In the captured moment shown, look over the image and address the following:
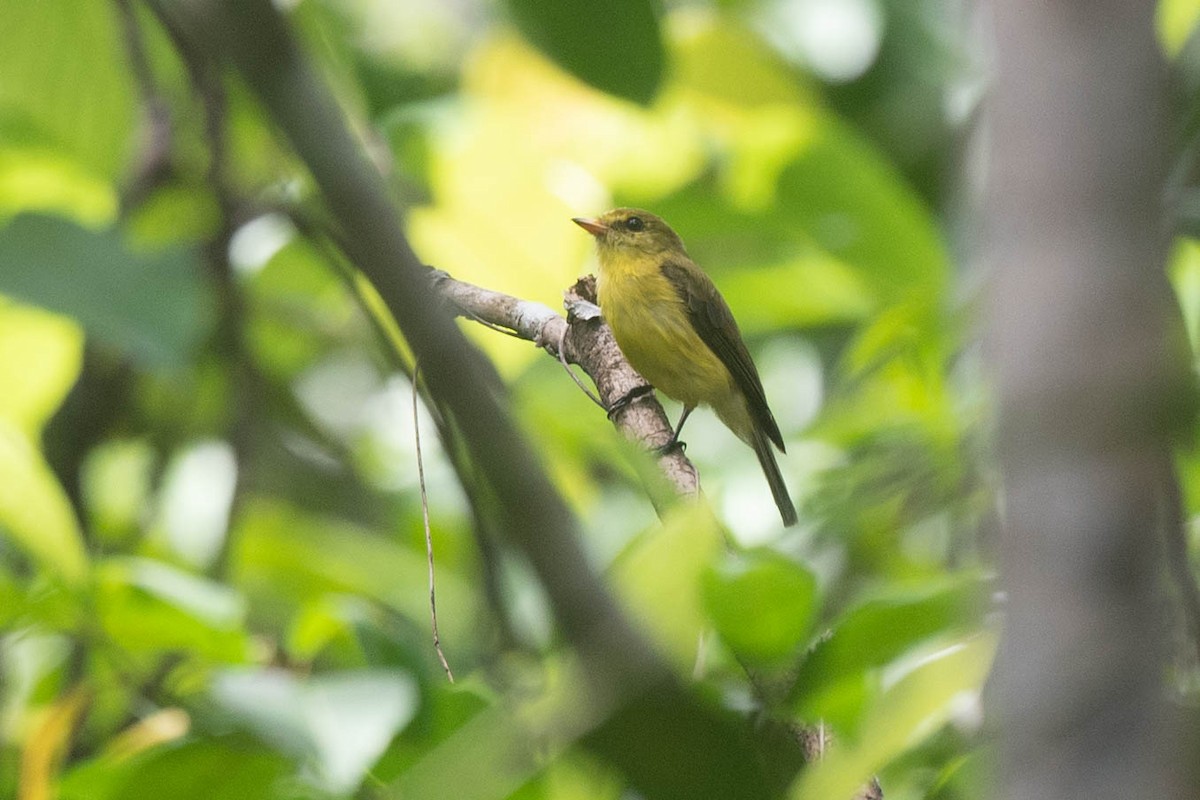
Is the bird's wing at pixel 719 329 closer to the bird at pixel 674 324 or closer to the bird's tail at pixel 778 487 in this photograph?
the bird at pixel 674 324

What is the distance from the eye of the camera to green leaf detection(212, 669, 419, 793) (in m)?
2.09

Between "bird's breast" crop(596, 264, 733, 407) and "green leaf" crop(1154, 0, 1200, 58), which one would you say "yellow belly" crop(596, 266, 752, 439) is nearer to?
"bird's breast" crop(596, 264, 733, 407)

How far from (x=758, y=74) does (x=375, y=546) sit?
Answer: 2.23 metres

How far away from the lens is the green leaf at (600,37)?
2.26 m

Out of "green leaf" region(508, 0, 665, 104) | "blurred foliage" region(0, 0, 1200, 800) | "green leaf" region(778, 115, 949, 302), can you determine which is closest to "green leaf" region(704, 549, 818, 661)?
"blurred foliage" region(0, 0, 1200, 800)

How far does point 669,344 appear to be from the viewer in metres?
5.25

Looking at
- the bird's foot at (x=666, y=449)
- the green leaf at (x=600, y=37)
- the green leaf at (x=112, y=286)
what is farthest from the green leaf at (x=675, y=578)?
the bird's foot at (x=666, y=449)

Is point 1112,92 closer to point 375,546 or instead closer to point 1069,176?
Answer: point 1069,176

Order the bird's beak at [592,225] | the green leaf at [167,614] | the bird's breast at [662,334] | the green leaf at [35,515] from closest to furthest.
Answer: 1. the green leaf at [167,614]
2. the green leaf at [35,515]
3. the bird's beak at [592,225]
4. the bird's breast at [662,334]

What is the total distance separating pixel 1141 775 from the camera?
0.70 metres

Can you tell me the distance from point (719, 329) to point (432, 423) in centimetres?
382

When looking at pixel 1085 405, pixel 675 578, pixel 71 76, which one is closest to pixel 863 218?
pixel 71 76

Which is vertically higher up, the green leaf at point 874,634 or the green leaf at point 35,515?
the green leaf at point 874,634

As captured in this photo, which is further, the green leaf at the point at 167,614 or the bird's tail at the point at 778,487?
the bird's tail at the point at 778,487
